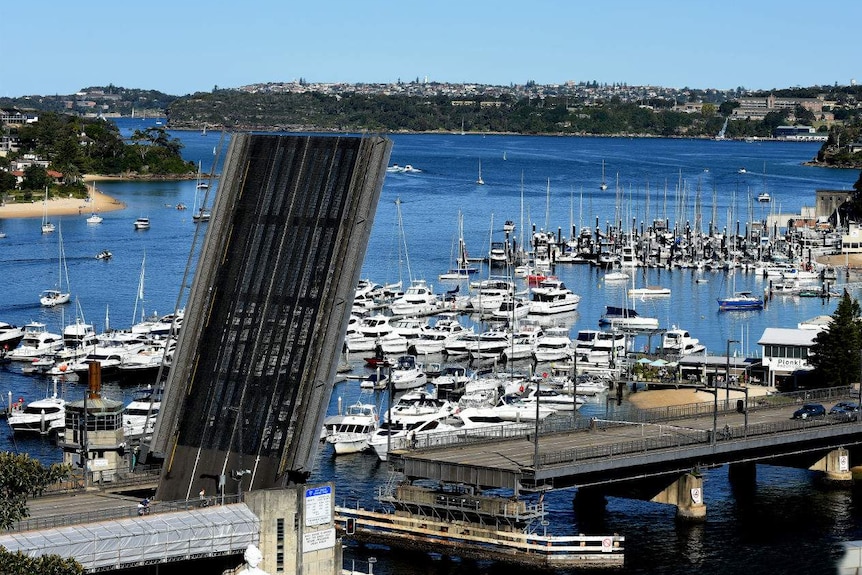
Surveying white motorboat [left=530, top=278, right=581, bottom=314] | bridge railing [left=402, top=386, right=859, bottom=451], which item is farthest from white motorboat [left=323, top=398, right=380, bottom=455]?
white motorboat [left=530, top=278, right=581, bottom=314]

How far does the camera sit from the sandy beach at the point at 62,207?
507 feet

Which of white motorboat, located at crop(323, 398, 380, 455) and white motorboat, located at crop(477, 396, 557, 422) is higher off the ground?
white motorboat, located at crop(323, 398, 380, 455)

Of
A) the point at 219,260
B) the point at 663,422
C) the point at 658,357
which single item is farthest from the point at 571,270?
the point at 219,260

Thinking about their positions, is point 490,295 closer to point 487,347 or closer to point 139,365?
point 487,347

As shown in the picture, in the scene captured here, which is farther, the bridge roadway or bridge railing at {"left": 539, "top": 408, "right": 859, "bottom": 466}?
bridge railing at {"left": 539, "top": 408, "right": 859, "bottom": 466}

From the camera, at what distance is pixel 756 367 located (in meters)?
63.5

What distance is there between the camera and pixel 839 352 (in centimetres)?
5691

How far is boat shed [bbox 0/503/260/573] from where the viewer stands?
90.8 ft

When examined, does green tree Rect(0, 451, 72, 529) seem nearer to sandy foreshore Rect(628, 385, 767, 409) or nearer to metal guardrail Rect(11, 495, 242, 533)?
metal guardrail Rect(11, 495, 242, 533)

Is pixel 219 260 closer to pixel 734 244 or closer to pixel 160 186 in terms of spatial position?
pixel 734 244

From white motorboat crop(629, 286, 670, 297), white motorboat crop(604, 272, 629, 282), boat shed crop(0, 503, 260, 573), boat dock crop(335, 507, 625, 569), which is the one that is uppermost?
boat shed crop(0, 503, 260, 573)

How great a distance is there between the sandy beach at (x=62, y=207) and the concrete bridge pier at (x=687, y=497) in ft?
385

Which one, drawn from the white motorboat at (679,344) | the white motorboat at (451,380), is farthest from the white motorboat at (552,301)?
the white motorboat at (451,380)

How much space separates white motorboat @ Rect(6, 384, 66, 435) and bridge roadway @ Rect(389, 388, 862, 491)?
14.7 m
